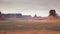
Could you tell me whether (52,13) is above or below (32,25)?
above

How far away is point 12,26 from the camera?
1.46m

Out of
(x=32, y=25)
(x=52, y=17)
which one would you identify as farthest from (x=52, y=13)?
(x=32, y=25)

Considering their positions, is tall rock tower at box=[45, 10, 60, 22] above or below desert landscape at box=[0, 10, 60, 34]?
above

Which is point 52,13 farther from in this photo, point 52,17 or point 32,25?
point 32,25

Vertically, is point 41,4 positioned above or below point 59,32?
above

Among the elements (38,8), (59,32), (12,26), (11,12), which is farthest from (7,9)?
(59,32)

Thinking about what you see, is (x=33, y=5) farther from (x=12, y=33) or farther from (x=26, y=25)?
(x=12, y=33)

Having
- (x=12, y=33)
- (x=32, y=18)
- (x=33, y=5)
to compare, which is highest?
(x=33, y=5)

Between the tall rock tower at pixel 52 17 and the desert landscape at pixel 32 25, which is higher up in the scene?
the tall rock tower at pixel 52 17

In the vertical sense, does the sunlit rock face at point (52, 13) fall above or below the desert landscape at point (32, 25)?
above

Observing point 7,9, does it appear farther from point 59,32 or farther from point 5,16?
point 59,32

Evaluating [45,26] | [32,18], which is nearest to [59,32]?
[45,26]

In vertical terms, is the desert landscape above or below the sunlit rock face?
below

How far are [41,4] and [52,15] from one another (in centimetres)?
14
